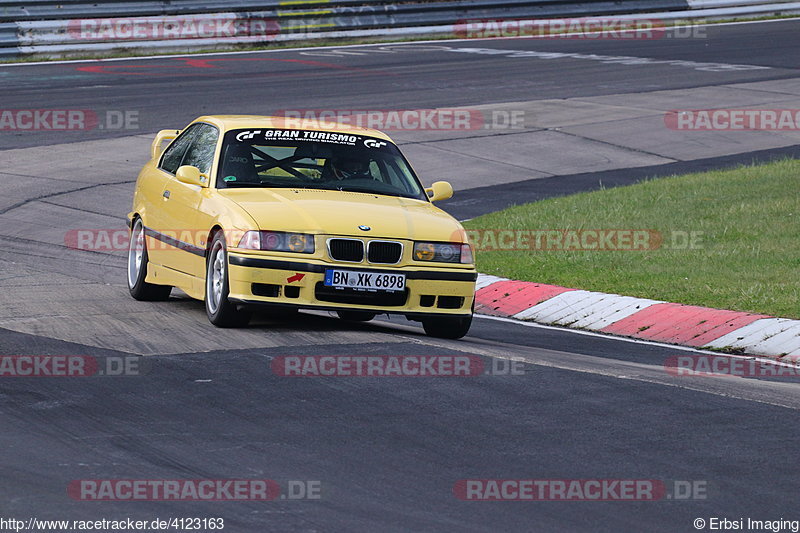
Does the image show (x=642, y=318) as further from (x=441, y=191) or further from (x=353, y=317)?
(x=353, y=317)

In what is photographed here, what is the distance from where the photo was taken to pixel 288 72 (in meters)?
29.0

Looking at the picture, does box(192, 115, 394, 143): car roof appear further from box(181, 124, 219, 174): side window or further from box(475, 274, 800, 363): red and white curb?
box(475, 274, 800, 363): red and white curb

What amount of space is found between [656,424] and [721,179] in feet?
39.4

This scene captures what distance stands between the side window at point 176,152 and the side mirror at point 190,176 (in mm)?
920

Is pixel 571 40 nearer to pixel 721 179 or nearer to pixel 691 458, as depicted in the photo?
pixel 721 179

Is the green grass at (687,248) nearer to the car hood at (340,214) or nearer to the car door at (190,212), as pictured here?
the car hood at (340,214)

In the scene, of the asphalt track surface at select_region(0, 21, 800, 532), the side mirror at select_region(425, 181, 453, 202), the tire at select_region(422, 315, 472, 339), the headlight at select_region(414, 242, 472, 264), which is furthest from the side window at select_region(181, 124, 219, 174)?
the tire at select_region(422, 315, 472, 339)

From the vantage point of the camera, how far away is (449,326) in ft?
33.2

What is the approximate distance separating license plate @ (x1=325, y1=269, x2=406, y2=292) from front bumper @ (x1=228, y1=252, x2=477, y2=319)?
3cm

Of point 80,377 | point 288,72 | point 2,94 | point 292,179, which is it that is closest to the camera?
point 80,377

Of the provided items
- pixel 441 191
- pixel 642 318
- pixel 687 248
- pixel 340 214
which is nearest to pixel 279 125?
pixel 441 191

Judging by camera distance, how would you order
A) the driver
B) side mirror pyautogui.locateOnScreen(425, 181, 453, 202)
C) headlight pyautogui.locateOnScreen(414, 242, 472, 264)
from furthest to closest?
side mirror pyautogui.locateOnScreen(425, 181, 453, 202) → the driver → headlight pyautogui.locateOnScreen(414, 242, 472, 264)

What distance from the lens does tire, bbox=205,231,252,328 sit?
9594 mm

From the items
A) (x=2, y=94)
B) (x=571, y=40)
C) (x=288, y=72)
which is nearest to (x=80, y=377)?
(x=2, y=94)
